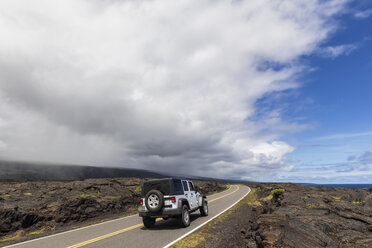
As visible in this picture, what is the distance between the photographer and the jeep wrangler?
11.4 metres

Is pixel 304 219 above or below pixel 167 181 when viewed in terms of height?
below

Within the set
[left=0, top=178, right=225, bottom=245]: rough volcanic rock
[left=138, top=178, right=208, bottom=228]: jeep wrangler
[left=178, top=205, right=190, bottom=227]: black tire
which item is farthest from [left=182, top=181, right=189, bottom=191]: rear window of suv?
[left=0, top=178, right=225, bottom=245]: rough volcanic rock

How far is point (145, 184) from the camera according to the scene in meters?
12.7

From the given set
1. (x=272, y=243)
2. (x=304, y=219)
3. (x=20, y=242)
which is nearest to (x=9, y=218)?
(x=20, y=242)

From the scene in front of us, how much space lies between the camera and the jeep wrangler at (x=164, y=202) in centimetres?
1143

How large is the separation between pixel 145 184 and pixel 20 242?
5.97m

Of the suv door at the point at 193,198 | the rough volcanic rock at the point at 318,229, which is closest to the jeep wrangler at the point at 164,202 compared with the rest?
the suv door at the point at 193,198

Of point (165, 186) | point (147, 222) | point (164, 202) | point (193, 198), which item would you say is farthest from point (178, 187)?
point (147, 222)

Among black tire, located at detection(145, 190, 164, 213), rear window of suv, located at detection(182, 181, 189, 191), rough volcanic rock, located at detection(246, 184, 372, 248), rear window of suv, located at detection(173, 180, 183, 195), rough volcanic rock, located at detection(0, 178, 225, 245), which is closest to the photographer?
Result: rough volcanic rock, located at detection(246, 184, 372, 248)

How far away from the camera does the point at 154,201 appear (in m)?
11.6

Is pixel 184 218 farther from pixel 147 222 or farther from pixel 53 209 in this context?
pixel 53 209

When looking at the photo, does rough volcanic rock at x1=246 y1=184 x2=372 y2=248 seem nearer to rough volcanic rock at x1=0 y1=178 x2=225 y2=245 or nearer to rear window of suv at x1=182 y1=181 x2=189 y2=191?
rear window of suv at x1=182 y1=181 x2=189 y2=191

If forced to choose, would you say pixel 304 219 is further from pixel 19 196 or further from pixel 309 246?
pixel 19 196

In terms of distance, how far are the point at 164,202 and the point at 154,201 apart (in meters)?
0.49
